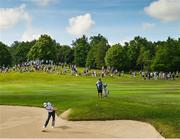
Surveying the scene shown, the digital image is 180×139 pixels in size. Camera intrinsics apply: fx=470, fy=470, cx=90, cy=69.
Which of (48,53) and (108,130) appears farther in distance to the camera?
(48,53)

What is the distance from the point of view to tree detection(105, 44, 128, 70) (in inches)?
5807

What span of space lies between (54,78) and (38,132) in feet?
247

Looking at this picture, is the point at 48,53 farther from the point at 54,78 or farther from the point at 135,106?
the point at 135,106

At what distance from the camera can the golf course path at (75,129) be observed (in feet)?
106

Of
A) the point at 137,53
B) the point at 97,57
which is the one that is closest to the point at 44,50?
the point at 97,57

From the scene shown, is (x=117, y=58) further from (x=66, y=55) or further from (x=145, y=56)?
(x=66, y=55)

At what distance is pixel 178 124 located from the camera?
33.1 m

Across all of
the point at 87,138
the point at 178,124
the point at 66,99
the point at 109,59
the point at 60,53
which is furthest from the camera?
the point at 60,53

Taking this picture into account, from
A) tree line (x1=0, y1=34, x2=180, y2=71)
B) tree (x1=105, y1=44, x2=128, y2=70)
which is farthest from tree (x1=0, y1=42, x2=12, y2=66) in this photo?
tree (x1=105, y1=44, x2=128, y2=70)

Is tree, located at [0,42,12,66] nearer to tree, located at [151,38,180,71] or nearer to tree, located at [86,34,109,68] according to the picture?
tree, located at [86,34,109,68]

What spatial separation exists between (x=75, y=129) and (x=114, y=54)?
372ft

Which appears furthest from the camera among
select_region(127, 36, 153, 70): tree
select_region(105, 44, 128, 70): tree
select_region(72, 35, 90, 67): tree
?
select_region(72, 35, 90, 67): tree

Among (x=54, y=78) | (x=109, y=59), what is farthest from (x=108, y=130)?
(x=109, y=59)

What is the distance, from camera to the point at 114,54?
5787 inches
